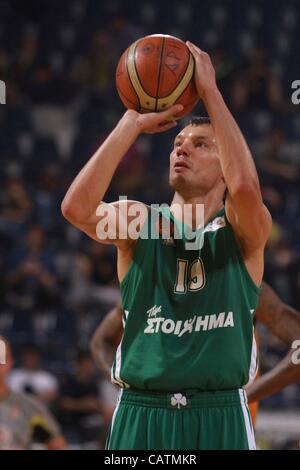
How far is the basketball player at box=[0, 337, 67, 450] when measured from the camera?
19.4 feet

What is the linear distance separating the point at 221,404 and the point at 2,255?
21.3ft

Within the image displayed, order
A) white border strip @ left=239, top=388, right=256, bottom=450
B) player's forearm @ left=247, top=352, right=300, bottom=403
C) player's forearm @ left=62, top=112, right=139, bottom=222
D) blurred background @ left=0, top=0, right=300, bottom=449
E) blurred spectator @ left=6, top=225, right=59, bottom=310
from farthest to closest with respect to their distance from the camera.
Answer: blurred spectator @ left=6, top=225, right=59, bottom=310, blurred background @ left=0, top=0, right=300, bottom=449, player's forearm @ left=247, top=352, right=300, bottom=403, white border strip @ left=239, top=388, right=256, bottom=450, player's forearm @ left=62, top=112, right=139, bottom=222

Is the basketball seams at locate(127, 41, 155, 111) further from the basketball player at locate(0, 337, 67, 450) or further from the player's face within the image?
the basketball player at locate(0, 337, 67, 450)

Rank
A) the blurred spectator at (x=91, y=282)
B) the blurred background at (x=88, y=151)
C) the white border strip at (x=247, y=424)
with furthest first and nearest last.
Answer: the blurred spectator at (x=91, y=282), the blurred background at (x=88, y=151), the white border strip at (x=247, y=424)

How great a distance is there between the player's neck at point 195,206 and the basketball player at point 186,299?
0.09 m

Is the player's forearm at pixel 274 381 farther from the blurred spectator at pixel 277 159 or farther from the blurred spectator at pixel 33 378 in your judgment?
the blurred spectator at pixel 277 159

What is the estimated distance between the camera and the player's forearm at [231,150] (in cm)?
335

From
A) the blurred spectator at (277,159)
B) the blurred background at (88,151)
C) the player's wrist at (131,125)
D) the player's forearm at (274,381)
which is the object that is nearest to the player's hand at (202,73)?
the player's wrist at (131,125)

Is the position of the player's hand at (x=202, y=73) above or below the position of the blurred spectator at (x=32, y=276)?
above

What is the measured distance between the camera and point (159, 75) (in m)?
3.46

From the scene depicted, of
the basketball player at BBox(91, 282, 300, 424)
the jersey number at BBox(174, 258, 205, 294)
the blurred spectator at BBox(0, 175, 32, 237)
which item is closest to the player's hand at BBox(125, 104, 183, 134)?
the jersey number at BBox(174, 258, 205, 294)

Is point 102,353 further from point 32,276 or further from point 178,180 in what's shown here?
point 32,276

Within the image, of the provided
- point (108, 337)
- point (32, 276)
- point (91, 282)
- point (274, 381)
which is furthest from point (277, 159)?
point (274, 381)

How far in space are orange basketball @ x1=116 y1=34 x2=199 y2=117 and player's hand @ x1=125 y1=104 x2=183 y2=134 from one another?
0.03 m
